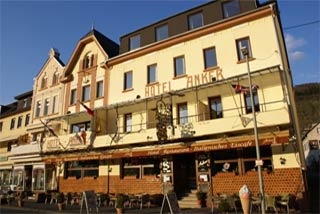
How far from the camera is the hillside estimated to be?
55912 millimetres

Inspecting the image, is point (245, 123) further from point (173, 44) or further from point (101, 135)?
point (101, 135)

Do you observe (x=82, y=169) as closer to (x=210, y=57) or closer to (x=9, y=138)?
(x=210, y=57)

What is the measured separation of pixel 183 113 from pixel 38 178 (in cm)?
1642

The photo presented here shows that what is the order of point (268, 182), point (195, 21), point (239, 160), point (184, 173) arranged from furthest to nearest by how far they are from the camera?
point (195, 21)
point (184, 173)
point (239, 160)
point (268, 182)

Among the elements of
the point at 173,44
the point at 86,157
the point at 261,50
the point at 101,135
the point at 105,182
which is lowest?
the point at 105,182

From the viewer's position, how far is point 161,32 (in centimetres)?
2388

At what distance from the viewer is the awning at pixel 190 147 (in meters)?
15.4

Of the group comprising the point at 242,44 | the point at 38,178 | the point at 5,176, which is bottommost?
the point at 38,178

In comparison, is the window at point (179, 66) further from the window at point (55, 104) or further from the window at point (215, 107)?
the window at point (55, 104)

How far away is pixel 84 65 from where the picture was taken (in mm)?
28469

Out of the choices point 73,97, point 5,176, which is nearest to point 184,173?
point 73,97

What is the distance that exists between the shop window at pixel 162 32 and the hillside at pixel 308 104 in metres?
40.4

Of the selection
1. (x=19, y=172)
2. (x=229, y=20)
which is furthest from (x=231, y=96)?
(x=19, y=172)

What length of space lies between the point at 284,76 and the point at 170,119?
774 centimetres
